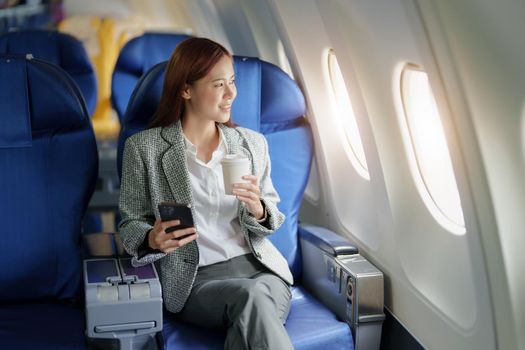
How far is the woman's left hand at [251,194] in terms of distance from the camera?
2.51m

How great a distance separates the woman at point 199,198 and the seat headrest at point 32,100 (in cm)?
28

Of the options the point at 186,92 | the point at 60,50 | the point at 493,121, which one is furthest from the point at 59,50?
A: the point at 493,121

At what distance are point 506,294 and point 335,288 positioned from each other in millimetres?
887

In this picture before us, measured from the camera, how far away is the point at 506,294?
217 centimetres

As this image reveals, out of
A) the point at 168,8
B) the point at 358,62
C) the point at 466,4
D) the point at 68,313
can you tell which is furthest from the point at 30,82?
the point at 168,8

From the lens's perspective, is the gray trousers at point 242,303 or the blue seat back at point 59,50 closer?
the gray trousers at point 242,303

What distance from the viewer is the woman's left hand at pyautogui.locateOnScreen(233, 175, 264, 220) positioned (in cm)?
251

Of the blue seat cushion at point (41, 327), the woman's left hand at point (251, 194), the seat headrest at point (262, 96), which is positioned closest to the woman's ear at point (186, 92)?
the seat headrest at point (262, 96)

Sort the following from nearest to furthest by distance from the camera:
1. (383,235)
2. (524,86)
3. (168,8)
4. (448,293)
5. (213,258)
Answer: (524,86), (448,293), (213,258), (383,235), (168,8)

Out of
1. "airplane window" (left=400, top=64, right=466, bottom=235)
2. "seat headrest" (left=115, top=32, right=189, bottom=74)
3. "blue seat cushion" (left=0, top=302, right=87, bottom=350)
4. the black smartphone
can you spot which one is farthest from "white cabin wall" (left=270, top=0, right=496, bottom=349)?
"seat headrest" (left=115, top=32, right=189, bottom=74)

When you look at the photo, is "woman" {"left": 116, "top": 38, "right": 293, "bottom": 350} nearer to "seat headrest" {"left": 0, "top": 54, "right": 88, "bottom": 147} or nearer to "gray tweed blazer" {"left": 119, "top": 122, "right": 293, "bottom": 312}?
"gray tweed blazer" {"left": 119, "top": 122, "right": 293, "bottom": 312}

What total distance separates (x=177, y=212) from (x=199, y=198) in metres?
0.37

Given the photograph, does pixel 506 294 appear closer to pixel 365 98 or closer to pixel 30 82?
pixel 365 98

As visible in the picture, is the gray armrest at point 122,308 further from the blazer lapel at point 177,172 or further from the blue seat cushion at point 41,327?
the blazer lapel at point 177,172
